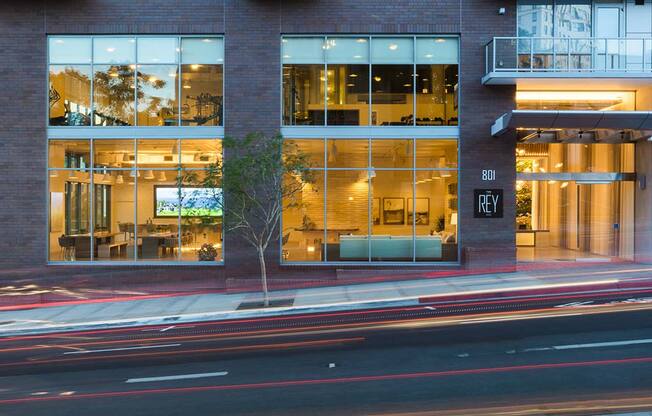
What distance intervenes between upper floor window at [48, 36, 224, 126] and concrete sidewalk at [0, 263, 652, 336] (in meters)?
5.62

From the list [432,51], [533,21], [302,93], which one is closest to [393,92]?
[432,51]

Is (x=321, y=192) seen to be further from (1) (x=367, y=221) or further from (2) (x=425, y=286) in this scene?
(2) (x=425, y=286)

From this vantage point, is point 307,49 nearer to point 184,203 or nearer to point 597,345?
point 184,203

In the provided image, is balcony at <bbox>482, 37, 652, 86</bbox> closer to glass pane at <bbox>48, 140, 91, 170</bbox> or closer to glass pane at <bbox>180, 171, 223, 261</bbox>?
glass pane at <bbox>180, 171, 223, 261</bbox>

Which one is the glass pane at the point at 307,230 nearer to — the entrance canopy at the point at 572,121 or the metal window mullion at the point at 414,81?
the metal window mullion at the point at 414,81

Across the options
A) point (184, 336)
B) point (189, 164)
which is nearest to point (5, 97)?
point (189, 164)

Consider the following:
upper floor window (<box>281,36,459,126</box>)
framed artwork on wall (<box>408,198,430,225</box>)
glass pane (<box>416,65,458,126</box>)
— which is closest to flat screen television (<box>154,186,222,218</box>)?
upper floor window (<box>281,36,459,126</box>)

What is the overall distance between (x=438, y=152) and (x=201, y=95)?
24.3 ft

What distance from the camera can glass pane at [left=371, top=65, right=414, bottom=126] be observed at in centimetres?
1964

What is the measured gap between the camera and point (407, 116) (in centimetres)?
1969

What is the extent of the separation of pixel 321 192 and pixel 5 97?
9.92m

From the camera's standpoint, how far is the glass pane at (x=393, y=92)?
64.4 feet

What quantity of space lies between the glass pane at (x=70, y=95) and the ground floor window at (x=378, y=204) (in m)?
6.69

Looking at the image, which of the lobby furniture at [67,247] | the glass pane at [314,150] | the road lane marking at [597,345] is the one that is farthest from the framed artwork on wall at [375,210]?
the road lane marking at [597,345]
